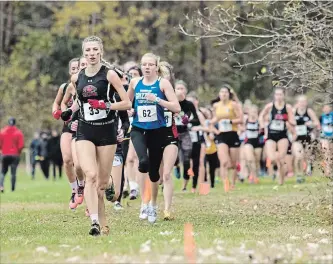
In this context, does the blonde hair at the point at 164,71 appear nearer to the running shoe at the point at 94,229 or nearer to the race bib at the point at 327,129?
the running shoe at the point at 94,229

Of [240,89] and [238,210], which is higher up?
[240,89]

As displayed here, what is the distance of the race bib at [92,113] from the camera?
36.7 feet

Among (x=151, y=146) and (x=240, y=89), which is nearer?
(x=151, y=146)

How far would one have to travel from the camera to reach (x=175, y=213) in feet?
49.1

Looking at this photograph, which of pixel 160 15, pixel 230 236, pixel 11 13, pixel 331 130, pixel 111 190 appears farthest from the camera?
pixel 11 13

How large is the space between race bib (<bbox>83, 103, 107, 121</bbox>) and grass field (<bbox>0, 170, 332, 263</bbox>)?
132 centimetres

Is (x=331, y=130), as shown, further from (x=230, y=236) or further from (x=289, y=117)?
(x=230, y=236)

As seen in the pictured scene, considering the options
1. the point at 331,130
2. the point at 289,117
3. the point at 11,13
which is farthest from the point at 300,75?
the point at 11,13

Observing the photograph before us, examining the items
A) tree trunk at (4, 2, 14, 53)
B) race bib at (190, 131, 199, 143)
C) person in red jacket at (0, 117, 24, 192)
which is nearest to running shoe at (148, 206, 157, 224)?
race bib at (190, 131, 199, 143)

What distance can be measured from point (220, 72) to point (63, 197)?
33001 millimetres

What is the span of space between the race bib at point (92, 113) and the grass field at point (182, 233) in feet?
4.33

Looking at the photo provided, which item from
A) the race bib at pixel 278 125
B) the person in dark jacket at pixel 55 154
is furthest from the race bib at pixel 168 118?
the person in dark jacket at pixel 55 154

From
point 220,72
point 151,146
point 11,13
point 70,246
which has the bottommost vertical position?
point 70,246

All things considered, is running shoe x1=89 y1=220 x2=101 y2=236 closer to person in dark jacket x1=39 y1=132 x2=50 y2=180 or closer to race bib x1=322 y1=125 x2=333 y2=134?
race bib x1=322 y1=125 x2=333 y2=134
